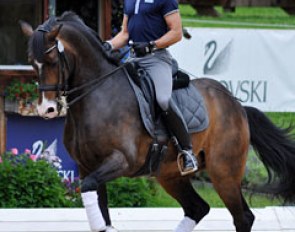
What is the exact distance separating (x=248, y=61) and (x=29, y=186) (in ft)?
10.7

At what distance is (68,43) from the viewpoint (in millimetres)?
8148

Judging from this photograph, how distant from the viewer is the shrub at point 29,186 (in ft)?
35.9

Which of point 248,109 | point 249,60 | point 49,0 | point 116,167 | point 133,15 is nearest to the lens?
point 116,167

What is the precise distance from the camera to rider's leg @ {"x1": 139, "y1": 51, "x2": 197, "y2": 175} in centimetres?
843

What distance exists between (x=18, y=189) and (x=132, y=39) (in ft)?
9.70

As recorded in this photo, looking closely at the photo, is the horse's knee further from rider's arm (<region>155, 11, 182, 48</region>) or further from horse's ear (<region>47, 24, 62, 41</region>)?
horse's ear (<region>47, 24, 62, 41</region>)

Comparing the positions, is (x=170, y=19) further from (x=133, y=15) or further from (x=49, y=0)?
(x=49, y=0)

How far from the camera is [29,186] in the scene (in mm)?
10969

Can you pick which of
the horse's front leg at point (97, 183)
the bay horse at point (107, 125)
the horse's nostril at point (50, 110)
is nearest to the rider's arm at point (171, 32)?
the bay horse at point (107, 125)

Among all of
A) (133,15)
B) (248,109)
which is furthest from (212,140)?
(133,15)

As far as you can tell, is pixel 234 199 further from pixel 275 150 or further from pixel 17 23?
pixel 17 23

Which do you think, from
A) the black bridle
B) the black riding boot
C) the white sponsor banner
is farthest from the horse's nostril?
the white sponsor banner

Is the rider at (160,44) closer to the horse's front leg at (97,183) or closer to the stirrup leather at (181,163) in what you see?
the stirrup leather at (181,163)

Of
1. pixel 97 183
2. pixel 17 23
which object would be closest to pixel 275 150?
pixel 97 183
